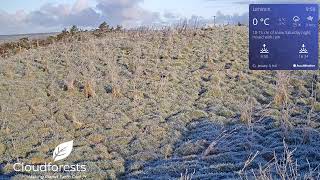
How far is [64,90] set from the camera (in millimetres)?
11531

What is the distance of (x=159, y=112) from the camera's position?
10.1 m

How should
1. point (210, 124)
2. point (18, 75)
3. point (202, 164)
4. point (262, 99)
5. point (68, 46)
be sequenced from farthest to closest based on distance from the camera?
point (68, 46) < point (18, 75) < point (262, 99) < point (210, 124) < point (202, 164)

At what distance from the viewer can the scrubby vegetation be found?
24.9ft

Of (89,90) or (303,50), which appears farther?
(89,90)

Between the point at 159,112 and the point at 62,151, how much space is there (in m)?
2.52

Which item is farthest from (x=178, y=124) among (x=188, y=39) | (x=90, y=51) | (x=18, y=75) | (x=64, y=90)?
(x=188, y=39)

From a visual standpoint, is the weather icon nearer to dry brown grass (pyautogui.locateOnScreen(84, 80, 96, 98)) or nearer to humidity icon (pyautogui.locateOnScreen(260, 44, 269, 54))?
humidity icon (pyautogui.locateOnScreen(260, 44, 269, 54))

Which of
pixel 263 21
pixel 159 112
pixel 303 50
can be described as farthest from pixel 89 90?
pixel 303 50

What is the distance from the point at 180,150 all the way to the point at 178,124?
54.4 inches

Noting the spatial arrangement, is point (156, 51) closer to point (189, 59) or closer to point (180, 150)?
point (189, 59)

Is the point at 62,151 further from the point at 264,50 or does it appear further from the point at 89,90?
the point at 264,50
